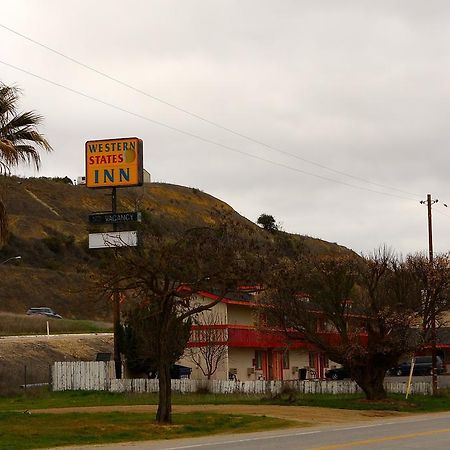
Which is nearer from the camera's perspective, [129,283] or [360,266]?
[129,283]

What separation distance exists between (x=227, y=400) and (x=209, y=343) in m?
12.8

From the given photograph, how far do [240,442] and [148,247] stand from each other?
8.22 metres

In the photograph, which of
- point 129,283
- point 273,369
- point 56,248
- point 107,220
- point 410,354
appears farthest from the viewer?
point 56,248

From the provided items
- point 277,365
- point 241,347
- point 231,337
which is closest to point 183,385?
point 231,337

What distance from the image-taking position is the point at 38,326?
7506 centimetres

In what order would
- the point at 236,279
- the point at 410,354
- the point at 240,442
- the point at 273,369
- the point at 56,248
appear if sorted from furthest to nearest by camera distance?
1. the point at 56,248
2. the point at 273,369
3. the point at 410,354
4. the point at 236,279
5. the point at 240,442

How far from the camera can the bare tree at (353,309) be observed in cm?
4022

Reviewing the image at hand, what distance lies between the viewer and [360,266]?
42.7 meters

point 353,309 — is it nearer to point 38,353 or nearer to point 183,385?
point 183,385

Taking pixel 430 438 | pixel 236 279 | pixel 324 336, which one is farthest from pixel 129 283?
pixel 324 336

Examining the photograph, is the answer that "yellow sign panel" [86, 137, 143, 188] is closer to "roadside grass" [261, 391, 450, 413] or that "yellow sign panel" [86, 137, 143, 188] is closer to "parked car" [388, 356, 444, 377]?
"roadside grass" [261, 391, 450, 413]

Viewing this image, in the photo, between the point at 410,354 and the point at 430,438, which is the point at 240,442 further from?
the point at 410,354

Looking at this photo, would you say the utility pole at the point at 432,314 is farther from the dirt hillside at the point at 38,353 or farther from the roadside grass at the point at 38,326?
the roadside grass at the point at 38,326

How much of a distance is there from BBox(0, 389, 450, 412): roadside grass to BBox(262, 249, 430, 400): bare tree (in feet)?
5.50
